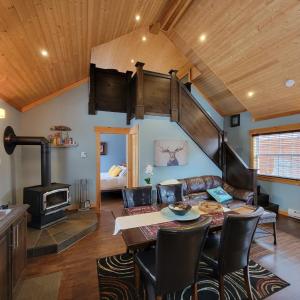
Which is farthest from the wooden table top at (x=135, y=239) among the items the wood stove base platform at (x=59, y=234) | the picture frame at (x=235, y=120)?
the picture frame at (x=235, y=120)

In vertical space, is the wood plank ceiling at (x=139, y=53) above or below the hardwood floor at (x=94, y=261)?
above

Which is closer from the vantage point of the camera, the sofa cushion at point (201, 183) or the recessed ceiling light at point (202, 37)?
the recessed ceiling light at point (202, 37)

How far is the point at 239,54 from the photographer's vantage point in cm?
400

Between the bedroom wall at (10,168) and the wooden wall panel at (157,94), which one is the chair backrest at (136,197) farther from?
the wooden wall panel at (157,94)

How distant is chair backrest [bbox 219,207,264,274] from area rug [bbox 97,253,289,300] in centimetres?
50

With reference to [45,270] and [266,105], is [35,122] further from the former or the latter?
[266,105]

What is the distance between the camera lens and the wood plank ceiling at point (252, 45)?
10.2 feet

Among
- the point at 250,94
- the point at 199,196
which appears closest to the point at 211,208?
the point at 199,196

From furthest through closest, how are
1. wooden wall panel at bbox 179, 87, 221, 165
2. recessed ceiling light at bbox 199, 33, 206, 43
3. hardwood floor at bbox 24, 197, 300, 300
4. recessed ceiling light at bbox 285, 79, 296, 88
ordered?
wooden wall panel at bbox 179, 87, 221, 165, recessed ceiling light at bbox 199, 33, 206, 43, recessed ceiling light at bbox 285, 79, 296, 88, hardwood floor at bbox 24, 197, 300, 300

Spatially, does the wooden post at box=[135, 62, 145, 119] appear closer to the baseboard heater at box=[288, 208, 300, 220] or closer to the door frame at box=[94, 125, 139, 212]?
the door frame at box=[94, 125, 139, 212]

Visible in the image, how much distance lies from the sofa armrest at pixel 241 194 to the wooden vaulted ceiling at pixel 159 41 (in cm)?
228

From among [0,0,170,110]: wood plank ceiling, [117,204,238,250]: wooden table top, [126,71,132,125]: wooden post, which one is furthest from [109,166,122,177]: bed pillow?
[117,204,238,250]: wooden table top

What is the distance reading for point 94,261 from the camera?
2.76m

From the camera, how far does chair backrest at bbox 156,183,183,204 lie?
309cm
